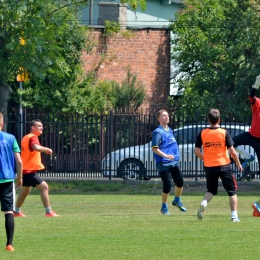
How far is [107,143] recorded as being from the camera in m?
24.8

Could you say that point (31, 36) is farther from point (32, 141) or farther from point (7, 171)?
point (7, 171)

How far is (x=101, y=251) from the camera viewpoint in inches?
380

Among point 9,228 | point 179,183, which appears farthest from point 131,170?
point 9,228

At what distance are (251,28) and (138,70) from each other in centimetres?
651

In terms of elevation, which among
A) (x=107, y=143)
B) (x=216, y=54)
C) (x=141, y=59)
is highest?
(x=216, y=54)

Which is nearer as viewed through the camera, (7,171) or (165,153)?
(7,171)

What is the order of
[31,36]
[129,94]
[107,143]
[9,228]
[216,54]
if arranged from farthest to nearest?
[129,94]
[216,54]
[107,143]
[31,36]
[9,228]

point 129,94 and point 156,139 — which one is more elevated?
point 129,94

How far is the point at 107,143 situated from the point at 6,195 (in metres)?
14.7

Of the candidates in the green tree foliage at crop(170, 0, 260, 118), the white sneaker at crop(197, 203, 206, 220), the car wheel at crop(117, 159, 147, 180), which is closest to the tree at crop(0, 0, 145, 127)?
the car wheel at crop(117, 159, 147, 180)

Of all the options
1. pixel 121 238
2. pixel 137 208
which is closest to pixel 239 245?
pixel 121 238

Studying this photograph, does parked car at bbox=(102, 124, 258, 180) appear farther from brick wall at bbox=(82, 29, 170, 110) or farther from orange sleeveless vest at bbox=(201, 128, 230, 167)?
brick wall at bbox=(82, 29, 170, 110)

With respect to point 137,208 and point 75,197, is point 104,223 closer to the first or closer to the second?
point 137,208

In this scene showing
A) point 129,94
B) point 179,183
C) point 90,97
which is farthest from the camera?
point 129,94
